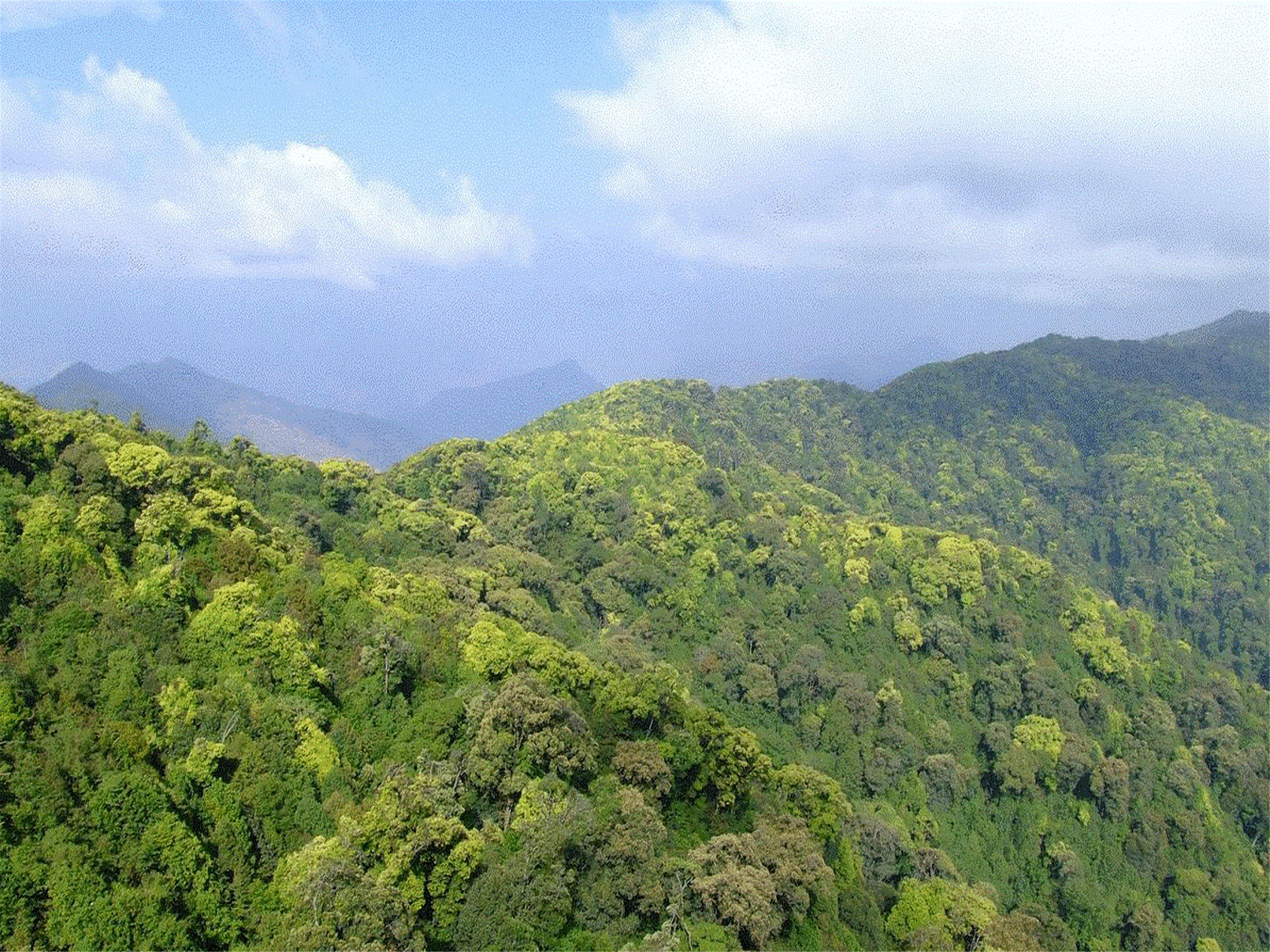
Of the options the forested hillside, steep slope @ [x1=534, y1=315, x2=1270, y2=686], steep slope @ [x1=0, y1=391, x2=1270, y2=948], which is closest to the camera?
steep slope @ [x1=0, y1=391, x2=1270, y2=948]

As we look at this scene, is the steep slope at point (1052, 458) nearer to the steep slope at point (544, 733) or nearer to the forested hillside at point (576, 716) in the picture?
the forested hillside at point (576, 716)

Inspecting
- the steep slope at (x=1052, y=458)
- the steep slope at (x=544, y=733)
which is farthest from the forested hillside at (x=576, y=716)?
the steep slope at (x=1052, y=458)

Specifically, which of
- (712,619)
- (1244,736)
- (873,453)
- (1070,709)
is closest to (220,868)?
(712,619)

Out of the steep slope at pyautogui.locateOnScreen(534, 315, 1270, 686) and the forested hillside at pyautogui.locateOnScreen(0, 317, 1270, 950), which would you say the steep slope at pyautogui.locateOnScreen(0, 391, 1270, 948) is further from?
the steep slope at pyautogui.locateOnScreen(534, 315, 1270, 686)

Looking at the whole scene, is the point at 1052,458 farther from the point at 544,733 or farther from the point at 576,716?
the point at 544,733

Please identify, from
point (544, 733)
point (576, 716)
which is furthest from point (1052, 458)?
point (544, 733)

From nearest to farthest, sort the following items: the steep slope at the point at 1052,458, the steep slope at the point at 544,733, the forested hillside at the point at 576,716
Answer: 1. the steep slope at the point at 544,733
2. the forested hillside at the point at 576,716
3. the steep slope at the point at 1052,458

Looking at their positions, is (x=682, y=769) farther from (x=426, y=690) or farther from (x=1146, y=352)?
(x=1146, y=352)

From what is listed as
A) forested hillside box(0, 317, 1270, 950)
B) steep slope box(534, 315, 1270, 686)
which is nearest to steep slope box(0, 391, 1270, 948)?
forested hillside box(0, 317, 1270, 950)
